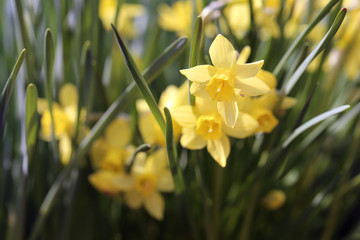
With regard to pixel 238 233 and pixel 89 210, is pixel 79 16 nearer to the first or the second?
pixel 89 210

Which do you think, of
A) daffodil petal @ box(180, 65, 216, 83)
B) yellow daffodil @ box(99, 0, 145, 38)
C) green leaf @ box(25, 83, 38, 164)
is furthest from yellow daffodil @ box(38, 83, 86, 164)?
yellow daffodil @ box(99, 0, 145, 38)

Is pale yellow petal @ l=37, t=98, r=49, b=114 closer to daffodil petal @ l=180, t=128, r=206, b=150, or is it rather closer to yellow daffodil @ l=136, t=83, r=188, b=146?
yellow daffodil @ l=136, t=83, r=188, b=146

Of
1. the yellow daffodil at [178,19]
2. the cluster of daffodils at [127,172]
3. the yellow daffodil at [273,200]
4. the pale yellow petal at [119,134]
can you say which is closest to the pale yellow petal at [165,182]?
the cluster of daffodils at [127,172]

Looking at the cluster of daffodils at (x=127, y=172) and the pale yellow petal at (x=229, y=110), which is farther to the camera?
the cluster of daffodils at (x=127, y=172)

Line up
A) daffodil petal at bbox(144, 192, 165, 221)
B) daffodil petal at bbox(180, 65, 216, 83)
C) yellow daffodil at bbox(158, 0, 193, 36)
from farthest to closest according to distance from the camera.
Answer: yellow daffodil at bbox(158, 0, 193, 36) < daffodil petal at bbox(144, 192, 165, 221) < daffodil petal at bbox(180, 65, 216, 83)

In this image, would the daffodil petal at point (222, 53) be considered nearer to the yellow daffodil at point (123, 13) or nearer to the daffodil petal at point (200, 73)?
the daffodil petal at point (200, 73)

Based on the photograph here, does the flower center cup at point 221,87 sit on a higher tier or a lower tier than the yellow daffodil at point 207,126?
higher
